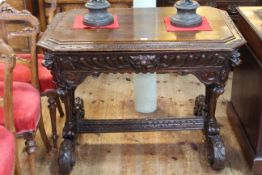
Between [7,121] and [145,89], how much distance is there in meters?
1.17

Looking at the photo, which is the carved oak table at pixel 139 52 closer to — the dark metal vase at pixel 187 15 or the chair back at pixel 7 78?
the dark metal vase at pixel 187 15

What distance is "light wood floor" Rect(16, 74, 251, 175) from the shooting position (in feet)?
8.02

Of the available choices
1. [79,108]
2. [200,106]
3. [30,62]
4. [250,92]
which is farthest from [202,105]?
[30,62]

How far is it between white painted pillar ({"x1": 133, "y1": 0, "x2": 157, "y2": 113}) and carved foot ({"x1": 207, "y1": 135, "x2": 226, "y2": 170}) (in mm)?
618

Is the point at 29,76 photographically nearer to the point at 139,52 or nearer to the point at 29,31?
the point at 29,31

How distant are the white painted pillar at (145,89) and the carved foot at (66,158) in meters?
0.70

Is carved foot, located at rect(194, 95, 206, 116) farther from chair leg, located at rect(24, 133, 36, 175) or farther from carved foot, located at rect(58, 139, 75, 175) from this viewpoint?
chair leg, located at rect(24, 133, 36, 175)

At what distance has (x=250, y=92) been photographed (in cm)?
245

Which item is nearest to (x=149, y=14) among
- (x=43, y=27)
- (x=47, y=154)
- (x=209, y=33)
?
(x=209, y=33)

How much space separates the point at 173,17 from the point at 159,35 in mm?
193

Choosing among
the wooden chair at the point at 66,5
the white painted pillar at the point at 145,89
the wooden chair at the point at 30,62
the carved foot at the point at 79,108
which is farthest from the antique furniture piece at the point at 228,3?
the wooden chair at the point at 30,62

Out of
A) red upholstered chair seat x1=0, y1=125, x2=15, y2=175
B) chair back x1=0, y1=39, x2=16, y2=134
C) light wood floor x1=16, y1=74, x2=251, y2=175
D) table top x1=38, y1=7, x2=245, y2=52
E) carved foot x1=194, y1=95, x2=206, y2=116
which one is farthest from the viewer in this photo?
carved foot x1=194, y1=95, x2=206, y2=116

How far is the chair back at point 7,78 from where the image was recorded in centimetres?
175

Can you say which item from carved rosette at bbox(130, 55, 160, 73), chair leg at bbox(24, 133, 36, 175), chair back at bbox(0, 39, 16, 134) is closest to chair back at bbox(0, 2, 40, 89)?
chair leg at bbox(24, 133, 36, 175)
